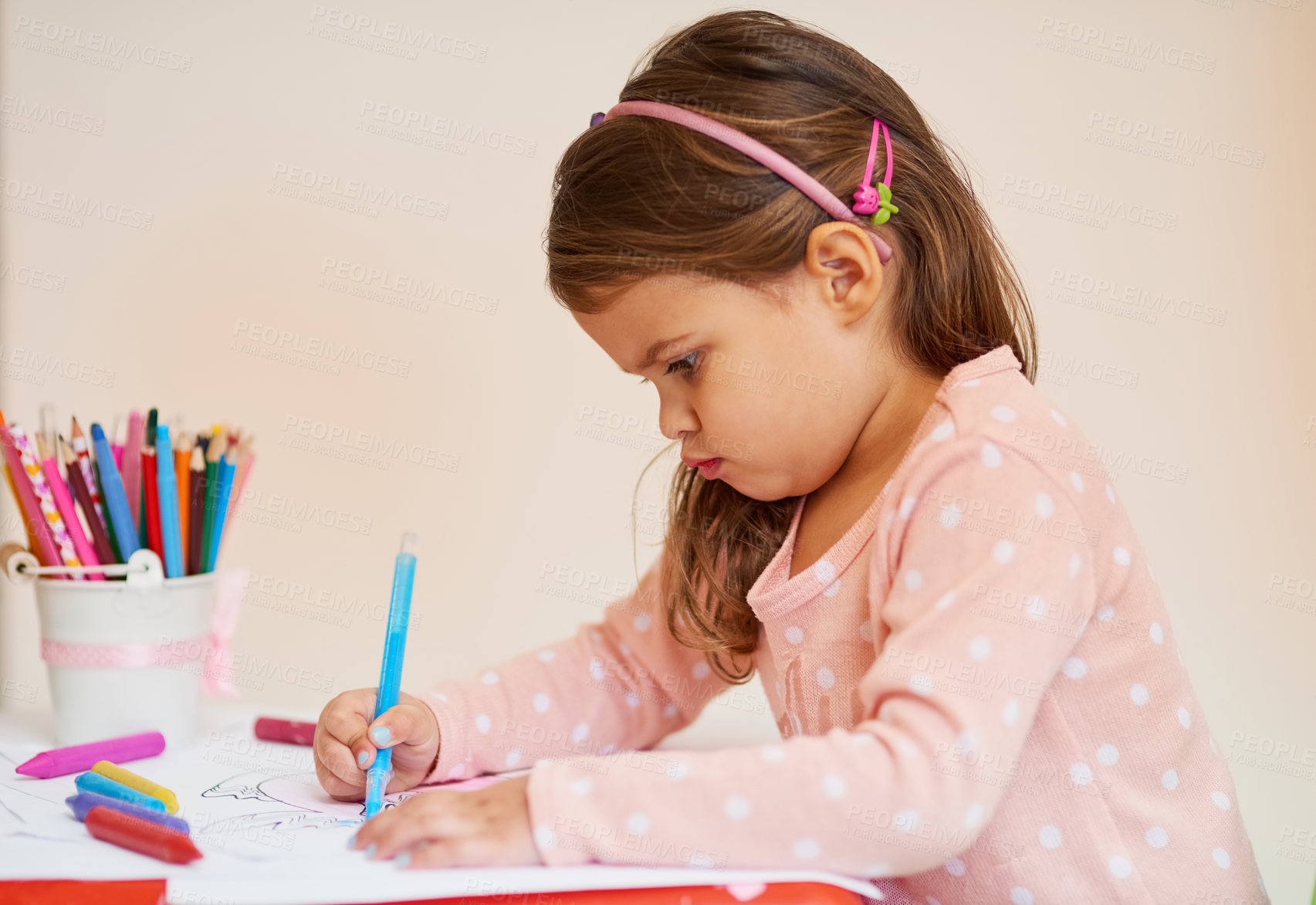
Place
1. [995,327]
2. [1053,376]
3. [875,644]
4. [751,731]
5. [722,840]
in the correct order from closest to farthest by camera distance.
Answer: [722,840], [875,644], [995,327], [751,731], [1053,376]

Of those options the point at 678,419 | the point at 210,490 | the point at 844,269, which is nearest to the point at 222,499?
the point at 210,490

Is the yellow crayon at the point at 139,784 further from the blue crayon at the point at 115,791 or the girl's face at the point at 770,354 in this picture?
the girl's face at the point at 770,354

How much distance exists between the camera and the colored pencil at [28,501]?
705 mm

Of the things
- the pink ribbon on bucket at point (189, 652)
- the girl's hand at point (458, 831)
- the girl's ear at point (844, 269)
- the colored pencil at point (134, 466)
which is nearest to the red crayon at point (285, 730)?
the pink ribbon on bucket at point (189, 652)

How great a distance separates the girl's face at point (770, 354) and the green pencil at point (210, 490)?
0.29m

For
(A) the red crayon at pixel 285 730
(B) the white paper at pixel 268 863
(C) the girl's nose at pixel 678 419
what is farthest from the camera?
(A) the red crayon at pixel 285 730

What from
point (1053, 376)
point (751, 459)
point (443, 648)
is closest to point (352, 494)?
point (443, 648)

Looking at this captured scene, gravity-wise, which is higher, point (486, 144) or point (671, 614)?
point (486, 144)

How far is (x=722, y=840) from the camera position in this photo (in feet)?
1.52

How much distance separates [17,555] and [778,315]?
1.71 feet

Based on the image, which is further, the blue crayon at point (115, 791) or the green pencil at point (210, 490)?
the green pencil at point (210, 490)

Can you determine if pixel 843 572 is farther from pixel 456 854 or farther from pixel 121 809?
pixel 121 809

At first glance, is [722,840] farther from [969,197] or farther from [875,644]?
[969,197]

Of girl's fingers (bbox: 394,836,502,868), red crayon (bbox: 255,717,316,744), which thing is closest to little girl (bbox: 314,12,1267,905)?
girl's fingers (bbox: 394,836,502,868)
